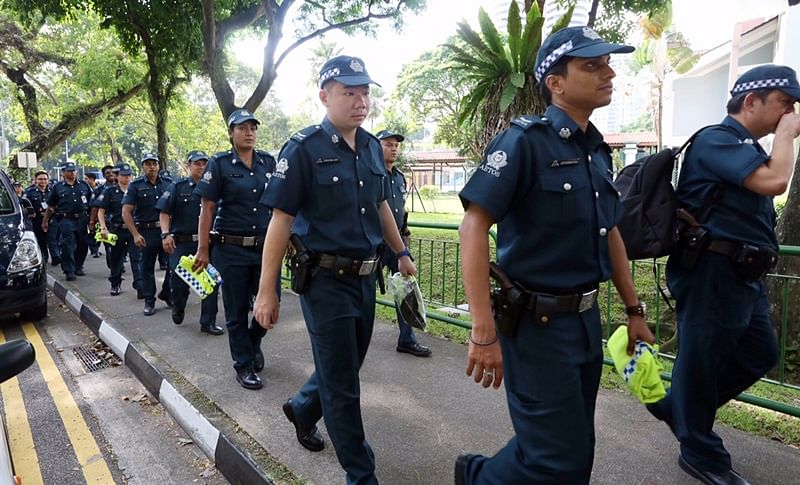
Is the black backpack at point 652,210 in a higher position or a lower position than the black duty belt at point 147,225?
higher

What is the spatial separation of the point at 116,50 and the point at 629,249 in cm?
1647

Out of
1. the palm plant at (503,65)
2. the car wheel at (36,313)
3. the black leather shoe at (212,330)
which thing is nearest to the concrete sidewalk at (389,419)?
the black leather shoe at (212,330)

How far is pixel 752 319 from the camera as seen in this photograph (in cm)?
257

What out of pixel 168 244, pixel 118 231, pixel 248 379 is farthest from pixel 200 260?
pixel 118 231

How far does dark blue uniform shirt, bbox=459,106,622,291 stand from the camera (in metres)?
1.86

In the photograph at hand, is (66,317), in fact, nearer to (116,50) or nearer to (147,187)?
(147,187)

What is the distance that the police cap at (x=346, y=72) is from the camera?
101 inches

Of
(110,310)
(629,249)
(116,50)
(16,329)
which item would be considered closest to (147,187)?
(110,310)

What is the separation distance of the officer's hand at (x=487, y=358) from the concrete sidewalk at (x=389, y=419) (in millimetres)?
1169

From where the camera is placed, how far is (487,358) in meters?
1.85

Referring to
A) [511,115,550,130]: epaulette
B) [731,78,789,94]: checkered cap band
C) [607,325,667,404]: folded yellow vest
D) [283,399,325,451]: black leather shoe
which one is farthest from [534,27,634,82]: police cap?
[283,399,325,451]: black leather shoe

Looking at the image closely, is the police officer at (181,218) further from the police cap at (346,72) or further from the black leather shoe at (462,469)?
the black leather shoe at (462,469)

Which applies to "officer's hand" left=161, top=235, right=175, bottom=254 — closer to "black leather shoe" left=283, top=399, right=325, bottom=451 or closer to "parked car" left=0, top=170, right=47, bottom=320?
"parked car" left=0, top=170, right=47, bottom=320

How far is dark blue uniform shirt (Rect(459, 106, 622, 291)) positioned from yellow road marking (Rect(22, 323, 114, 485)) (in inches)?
103
